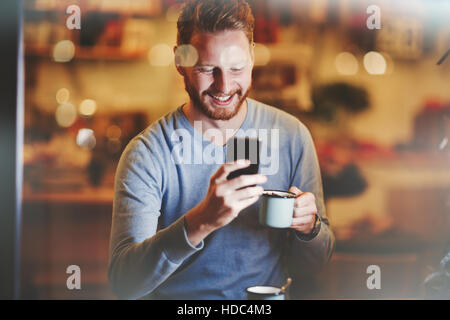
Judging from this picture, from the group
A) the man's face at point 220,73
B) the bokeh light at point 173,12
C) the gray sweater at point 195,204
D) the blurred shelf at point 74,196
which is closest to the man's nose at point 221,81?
the man's face at point 220,73

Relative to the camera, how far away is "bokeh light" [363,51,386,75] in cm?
183

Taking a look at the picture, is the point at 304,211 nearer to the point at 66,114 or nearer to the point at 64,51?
the point at 66,114

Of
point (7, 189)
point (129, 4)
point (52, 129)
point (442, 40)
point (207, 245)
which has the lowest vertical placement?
point (207, 245)

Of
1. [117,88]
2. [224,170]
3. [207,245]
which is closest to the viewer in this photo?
[224,170]

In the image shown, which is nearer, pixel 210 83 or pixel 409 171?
pixel 210 83

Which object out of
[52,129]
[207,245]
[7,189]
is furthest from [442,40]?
[7,189]

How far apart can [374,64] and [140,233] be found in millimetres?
1089

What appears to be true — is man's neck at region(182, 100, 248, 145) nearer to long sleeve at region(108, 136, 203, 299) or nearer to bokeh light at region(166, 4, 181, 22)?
long sleeve at region(108, 136, 203, 299)

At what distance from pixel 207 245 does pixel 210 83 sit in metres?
0.58

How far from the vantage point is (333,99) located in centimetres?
181

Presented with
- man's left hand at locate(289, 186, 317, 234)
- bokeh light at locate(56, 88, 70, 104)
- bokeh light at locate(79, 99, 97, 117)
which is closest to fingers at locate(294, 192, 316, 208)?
man's left hand at locate(289, 186, 317, 234)

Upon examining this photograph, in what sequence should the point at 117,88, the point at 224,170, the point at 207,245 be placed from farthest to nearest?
the point at 117,88
the point at 207,245
the point at 224,170

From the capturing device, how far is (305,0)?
1.82 m
